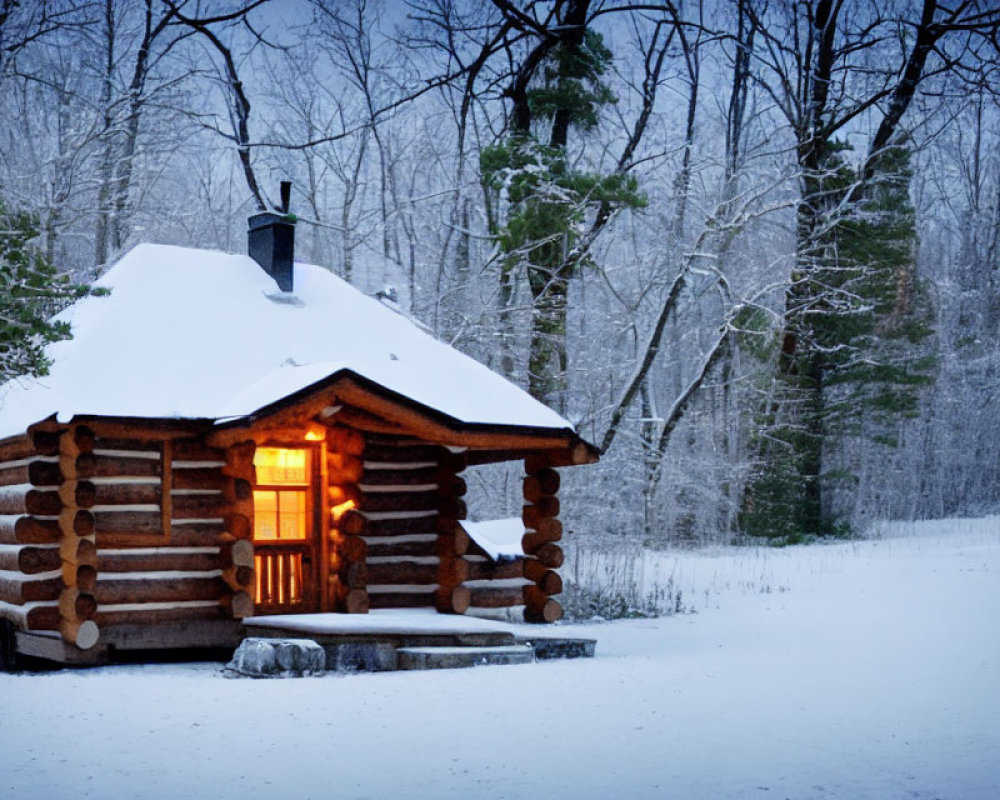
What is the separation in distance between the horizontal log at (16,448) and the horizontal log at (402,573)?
404 centimetres

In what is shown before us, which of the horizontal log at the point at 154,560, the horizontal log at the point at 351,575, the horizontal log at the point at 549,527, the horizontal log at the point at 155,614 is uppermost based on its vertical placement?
the horizontal log at the point at 549,527

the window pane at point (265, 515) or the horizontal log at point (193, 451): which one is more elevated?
the horizontal log at point (193, 451)

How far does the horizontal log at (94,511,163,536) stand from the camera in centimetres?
1305

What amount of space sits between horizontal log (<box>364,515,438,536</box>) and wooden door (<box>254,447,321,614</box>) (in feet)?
2.94

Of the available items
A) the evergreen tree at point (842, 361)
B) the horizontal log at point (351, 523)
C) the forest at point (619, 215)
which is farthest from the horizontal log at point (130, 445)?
the evergreen tree at point (842, 361)

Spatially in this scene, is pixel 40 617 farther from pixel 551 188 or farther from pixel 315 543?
pixel 551 188

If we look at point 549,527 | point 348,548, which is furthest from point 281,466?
point 549,527

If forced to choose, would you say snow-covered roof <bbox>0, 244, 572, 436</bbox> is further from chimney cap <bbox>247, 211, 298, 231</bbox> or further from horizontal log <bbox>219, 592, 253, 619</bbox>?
horizontal log <bbox>219, 592, 253, 619</bbox>

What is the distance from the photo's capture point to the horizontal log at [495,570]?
16031 mm

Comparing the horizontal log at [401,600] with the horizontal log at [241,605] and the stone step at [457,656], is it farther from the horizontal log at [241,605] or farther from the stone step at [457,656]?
the stone step at [457,656]

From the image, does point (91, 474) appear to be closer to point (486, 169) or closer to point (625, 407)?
point (486, 169)

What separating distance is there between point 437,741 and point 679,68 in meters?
21.5

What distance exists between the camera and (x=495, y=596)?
53.2 ft

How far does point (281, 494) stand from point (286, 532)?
0.45 metres
